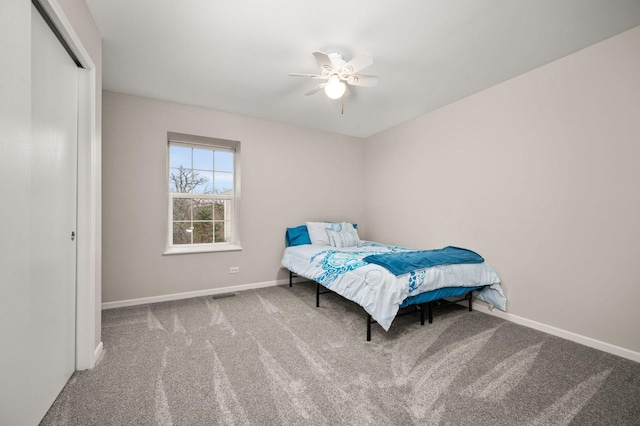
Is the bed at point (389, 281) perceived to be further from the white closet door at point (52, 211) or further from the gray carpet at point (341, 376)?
the white closet door at point (52, 211)

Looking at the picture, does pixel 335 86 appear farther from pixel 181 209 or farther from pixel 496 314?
pixel 496 314

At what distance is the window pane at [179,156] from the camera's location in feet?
12.3

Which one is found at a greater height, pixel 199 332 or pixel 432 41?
pixel 432 41

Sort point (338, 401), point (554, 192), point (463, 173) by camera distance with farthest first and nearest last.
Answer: point (463, 173) → point (554, 192) → point (338, 401)

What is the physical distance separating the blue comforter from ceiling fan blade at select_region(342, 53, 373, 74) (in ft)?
5.62

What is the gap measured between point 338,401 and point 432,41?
277 cm

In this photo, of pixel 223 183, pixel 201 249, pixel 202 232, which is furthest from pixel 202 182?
pixel 201 249

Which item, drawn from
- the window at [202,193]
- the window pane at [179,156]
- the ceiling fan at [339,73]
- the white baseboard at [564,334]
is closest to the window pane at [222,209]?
the window at [202,193]

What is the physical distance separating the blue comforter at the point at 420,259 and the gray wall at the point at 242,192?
2.00 metres

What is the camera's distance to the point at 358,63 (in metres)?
2.25

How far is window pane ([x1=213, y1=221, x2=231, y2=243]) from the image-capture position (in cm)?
403

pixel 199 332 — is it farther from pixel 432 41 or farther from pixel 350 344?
pixel 432 41

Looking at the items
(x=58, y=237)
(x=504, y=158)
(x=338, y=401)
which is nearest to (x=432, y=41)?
(x=504, y=158)

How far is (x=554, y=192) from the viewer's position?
8.33 feet
